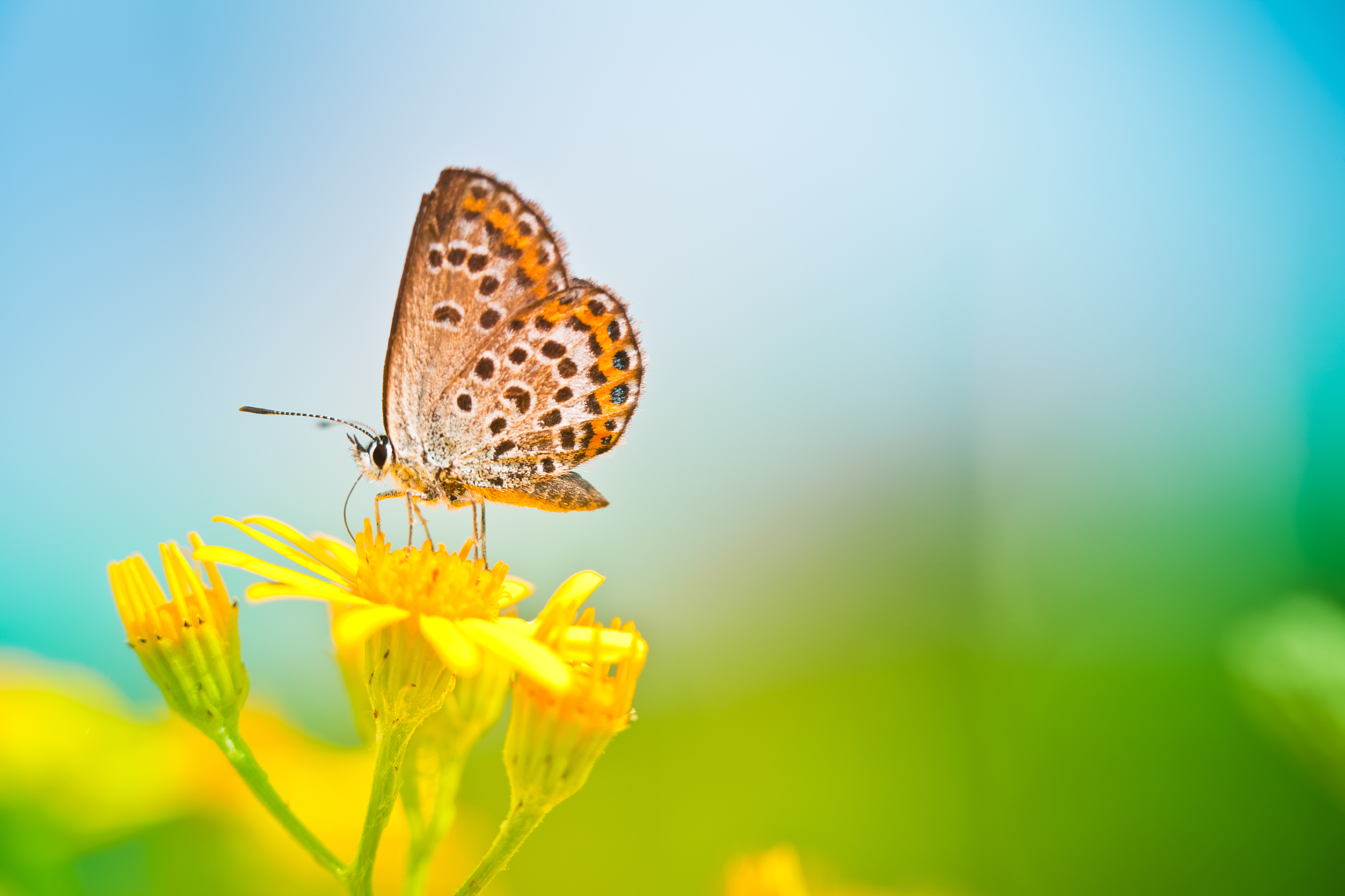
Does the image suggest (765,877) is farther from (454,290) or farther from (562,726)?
(454,290)

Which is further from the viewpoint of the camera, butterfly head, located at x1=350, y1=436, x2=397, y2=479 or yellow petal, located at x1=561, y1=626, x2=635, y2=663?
butterfly head, located at x1=350, y1=436, x2=397, y2=479

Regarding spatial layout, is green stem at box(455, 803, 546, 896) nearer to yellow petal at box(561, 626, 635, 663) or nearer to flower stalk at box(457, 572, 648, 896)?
flower stalk at box(457, 572, 648, 896)

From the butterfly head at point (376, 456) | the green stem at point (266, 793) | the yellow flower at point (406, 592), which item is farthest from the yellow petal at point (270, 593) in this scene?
the butterfly head at point (376, 456)

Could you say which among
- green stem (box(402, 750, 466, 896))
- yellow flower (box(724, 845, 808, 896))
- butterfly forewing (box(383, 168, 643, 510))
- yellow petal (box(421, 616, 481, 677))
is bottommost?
yellow flower (box(724, 845, 808, 896))

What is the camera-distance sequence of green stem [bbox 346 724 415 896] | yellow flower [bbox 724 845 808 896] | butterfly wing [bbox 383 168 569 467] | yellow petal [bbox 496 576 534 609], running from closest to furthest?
green stem [bbox 346 724 415 896] → yellow flower [bbox 724 845 808 896] → yellow petal [bbox 496 576 534 609] → butterfly wing [bbox 383 168 569 467]

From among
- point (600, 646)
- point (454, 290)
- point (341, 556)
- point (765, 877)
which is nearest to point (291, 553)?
point (341, 556)

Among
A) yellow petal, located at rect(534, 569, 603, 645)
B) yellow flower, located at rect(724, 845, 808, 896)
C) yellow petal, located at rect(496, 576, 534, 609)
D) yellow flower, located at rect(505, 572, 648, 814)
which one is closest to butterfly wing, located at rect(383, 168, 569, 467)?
yellow petal, located at rect(496, 576, 534, 609)

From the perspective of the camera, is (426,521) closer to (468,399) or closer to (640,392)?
(468,399)

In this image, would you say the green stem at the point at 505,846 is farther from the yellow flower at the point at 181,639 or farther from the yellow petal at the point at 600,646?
the yellow flower at the point at 181,639
